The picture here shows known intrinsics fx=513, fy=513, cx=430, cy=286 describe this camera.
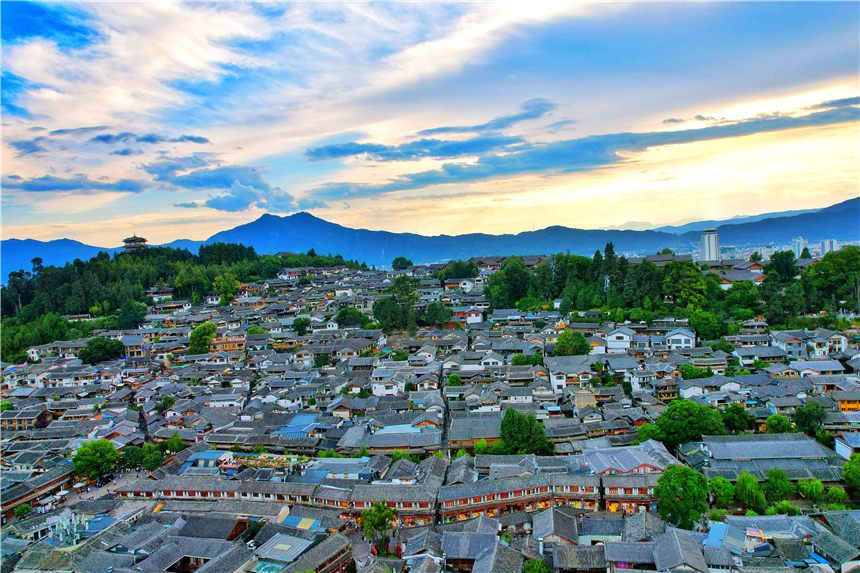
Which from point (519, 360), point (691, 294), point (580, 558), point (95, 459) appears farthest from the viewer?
point (691, 294)

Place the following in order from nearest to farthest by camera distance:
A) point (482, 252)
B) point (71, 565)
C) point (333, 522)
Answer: point (71, 565) < point (333, 522) < point (482, 252)

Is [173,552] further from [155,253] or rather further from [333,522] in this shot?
[155,253]

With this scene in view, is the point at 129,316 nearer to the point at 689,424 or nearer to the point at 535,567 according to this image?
the point at 535,567

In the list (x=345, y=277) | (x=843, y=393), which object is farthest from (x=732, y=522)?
Answer: (x=345, y=277)

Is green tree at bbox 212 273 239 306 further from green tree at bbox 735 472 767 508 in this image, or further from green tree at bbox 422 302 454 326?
green tree at bbox 735 472 767 508

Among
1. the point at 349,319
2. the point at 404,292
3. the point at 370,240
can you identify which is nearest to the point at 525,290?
the point at 404,292

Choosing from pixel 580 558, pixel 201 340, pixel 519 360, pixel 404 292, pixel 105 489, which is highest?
pixel 404 292
